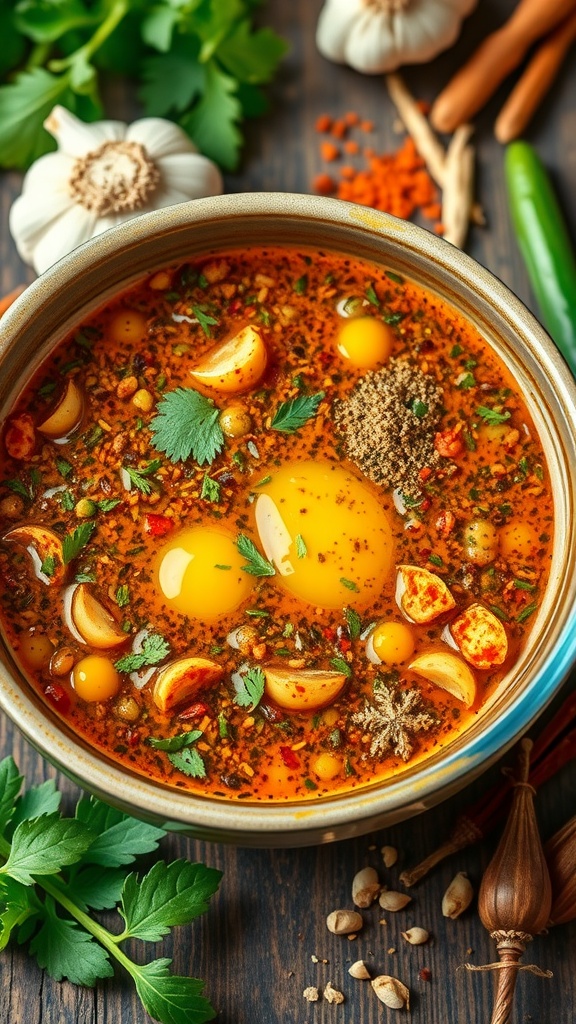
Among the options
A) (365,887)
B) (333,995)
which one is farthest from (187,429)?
(333,995)

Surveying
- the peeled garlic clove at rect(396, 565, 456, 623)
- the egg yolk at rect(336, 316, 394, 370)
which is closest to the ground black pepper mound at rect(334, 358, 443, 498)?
the egg yolk at rect(336, 316, 394, 370)

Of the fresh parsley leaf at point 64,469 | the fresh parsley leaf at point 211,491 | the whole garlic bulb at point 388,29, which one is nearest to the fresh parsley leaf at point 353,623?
the fresh parsley leaf at point 211,491

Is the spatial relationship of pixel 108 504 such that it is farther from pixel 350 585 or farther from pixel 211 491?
pixel 350 585

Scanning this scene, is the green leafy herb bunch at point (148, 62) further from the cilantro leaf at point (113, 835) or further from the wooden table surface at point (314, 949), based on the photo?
the cilantro leaf at point (113, 835)

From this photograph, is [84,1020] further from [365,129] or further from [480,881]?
[365,129]

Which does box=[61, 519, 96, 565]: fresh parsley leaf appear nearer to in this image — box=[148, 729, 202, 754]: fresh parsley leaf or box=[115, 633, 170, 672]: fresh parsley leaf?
box=[115, 633, 170, 672]: fresh parsley leaf

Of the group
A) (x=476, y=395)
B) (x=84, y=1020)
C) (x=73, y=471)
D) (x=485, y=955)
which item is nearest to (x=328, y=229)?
(x=476, y=395)
